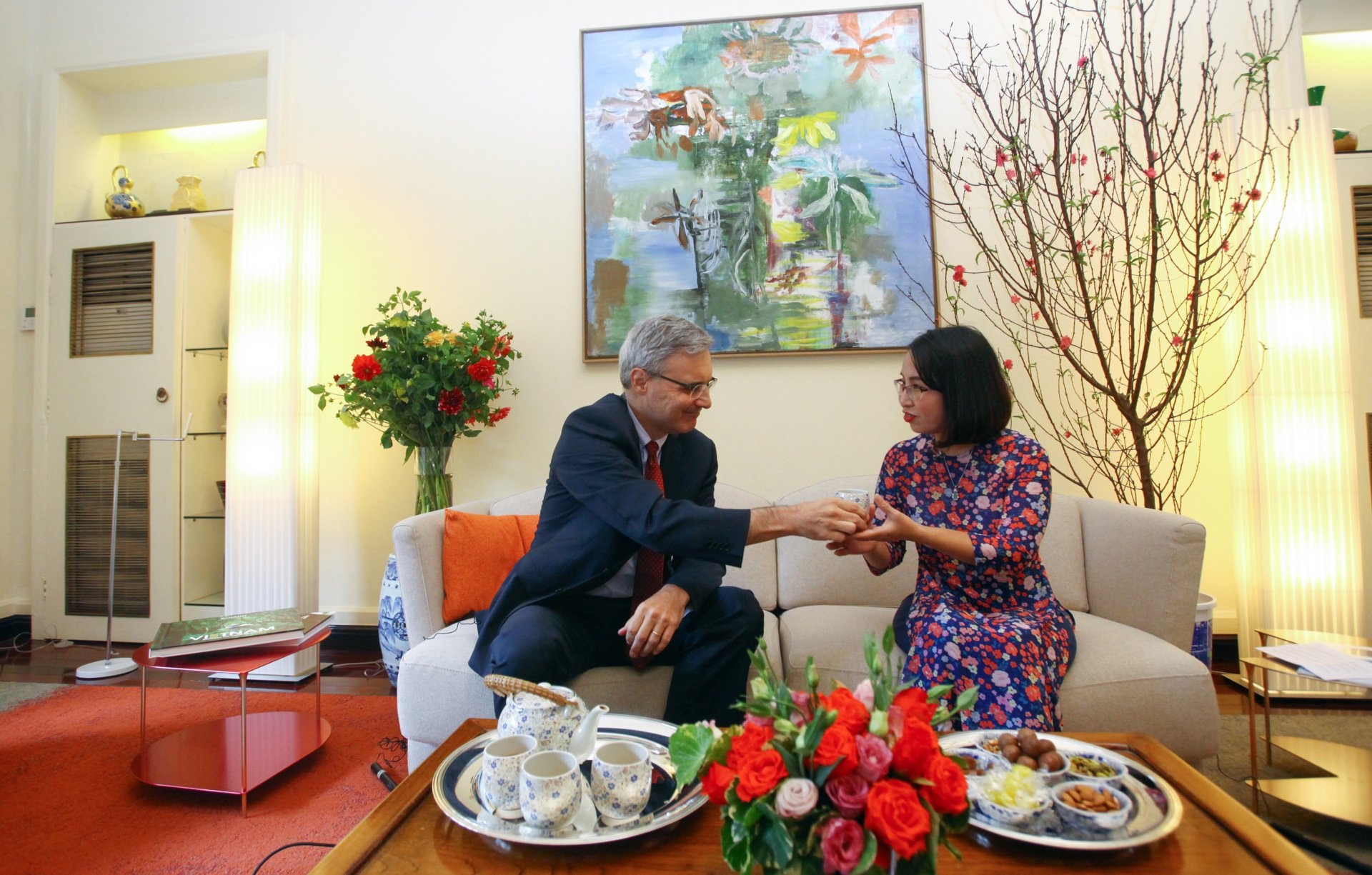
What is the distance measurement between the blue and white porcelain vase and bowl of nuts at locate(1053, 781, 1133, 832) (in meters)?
2.13

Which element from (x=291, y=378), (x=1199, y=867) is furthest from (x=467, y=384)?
(x=1199, y=867)

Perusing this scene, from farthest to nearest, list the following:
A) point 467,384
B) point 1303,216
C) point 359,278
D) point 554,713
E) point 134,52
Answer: point 134,52 → point 359,278 → point 467,384 → point 1303,216 → point 554,713

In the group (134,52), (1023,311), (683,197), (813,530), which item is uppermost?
(134,52)

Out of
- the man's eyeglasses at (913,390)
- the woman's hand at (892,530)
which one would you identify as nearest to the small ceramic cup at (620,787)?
the woman's hand at (892,530)

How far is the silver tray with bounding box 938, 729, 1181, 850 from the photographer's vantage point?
894 millimetres

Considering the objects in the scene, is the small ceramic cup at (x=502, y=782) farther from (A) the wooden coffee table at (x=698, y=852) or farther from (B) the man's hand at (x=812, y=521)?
(B) the man's hand at (x=812, y=521)

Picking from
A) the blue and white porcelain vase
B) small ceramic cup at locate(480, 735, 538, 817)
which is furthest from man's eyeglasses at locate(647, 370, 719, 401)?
the blue and white porcelain vase

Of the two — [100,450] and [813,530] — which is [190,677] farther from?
[813,530]

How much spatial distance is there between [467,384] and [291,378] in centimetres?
76

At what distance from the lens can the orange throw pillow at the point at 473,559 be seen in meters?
2.06

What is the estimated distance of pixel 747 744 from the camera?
0.75m

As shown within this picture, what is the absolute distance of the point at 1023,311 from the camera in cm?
283

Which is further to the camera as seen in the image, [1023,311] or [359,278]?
[359,278]

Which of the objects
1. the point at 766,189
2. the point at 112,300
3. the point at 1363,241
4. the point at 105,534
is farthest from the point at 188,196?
the point at 1363,241
